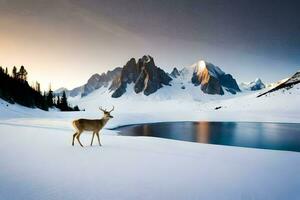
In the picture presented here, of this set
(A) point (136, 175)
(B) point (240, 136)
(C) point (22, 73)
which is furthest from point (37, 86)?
(A) point (136, 175)

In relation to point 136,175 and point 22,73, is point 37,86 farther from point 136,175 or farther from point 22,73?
point 136,175

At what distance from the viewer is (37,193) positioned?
541 cm

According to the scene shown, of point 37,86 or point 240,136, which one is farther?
point 37,86

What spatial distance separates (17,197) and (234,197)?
Result: 198 inches

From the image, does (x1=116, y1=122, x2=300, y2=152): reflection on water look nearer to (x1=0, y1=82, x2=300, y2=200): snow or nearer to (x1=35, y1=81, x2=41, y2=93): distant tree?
(x1=0, y1=82, x2=300, y2=200): snow

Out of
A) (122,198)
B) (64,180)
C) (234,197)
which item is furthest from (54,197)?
(234,197)

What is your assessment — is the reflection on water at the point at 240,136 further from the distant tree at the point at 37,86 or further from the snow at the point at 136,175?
the distant tree at the point at 37,86

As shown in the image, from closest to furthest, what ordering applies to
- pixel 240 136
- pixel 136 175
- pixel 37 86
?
1. pixel 136 175
2. pixel 240 136
3. pixel 37 86

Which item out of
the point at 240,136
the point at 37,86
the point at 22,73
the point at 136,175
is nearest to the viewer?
the point at 136,175

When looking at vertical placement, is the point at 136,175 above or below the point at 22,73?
below

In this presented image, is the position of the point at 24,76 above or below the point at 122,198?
above

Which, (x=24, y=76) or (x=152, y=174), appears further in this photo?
(x=24, y=76)

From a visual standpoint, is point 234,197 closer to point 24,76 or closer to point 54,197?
point 54,197

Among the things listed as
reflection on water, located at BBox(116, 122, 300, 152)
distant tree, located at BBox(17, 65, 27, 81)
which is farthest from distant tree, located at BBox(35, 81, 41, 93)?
reflection on water, located at BBox(116, 122, 300, 152)
